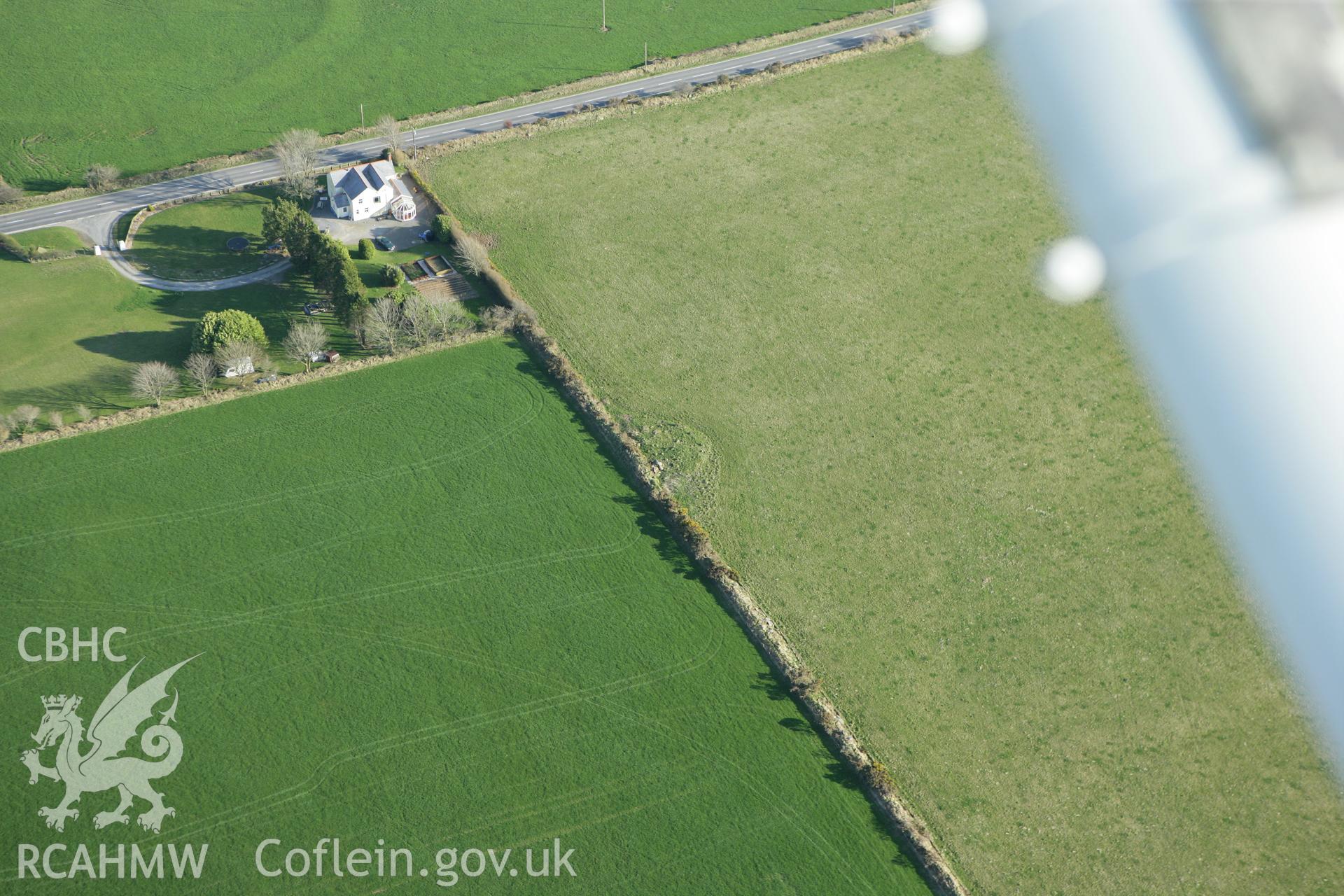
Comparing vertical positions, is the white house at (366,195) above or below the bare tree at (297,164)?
below

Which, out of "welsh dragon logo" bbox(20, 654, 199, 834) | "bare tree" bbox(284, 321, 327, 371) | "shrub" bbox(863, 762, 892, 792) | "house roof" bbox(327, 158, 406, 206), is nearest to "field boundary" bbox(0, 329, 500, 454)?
"bare tree" bbox(284, 321, 327, 371)

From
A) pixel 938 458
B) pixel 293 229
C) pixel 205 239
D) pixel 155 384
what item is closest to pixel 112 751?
→ pixel 155 384

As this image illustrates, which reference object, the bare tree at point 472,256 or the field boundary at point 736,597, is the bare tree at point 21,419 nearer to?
the bare tree at point 472,256

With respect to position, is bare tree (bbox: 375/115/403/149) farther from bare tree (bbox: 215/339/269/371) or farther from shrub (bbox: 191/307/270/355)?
bare tree (bbox: 215/339/269/371)

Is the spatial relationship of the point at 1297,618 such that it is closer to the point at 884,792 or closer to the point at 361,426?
the point at 884,792

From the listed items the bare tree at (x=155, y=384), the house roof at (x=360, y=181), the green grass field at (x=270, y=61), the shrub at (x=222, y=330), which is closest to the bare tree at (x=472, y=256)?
the house roof at (x=360, y=181)

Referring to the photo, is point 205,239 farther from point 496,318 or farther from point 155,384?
point 496,318

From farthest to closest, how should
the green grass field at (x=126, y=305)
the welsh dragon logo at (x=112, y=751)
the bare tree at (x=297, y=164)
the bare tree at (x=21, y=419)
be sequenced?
the bare tree at (x=297, y=164) → the green grass field at (x=126, y=305) → the bare tree at (x=21, y=419) → the welsh dragon logo at (x=112, y=751)
